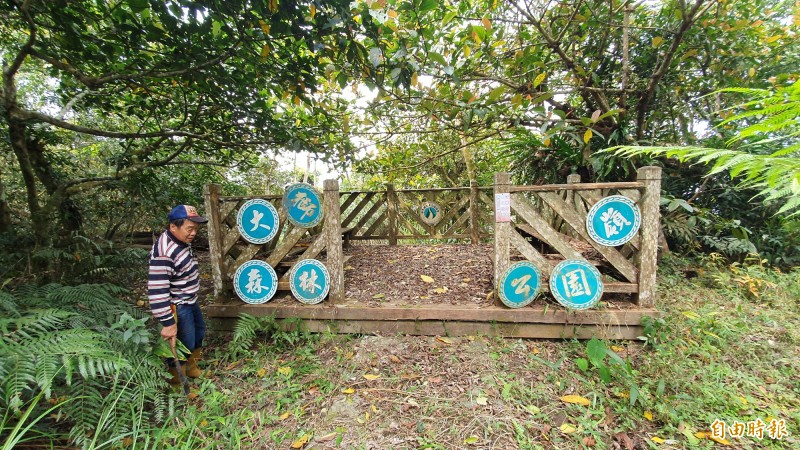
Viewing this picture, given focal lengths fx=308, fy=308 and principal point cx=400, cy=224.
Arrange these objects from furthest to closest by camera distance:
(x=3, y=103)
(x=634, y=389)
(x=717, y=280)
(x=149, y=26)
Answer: (x=717, y=280) → (x=3, y=103) → (x=149, y=26) → (x=634, y=389)

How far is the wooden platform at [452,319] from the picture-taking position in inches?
117

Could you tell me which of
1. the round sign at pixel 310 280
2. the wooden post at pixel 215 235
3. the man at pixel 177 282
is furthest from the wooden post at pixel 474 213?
the man at pixel 177 282

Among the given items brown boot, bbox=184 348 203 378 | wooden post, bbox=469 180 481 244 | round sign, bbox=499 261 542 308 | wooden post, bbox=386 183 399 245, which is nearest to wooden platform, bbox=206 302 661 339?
round sign, bbox=499 261 542 308

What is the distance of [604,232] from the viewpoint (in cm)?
287

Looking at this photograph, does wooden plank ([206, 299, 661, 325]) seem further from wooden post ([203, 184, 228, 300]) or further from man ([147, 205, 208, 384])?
man ([147, 205, 208, 384])

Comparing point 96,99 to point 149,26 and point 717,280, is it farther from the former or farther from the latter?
point 717,280

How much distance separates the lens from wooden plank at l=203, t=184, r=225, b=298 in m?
3.32

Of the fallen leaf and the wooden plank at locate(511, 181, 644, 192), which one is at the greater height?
the wooden plank at locate(511, 181, 644, 192)

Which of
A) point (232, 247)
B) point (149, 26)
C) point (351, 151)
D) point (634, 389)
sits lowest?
point (634, 389)

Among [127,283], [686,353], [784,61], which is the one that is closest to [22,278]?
[127,283]

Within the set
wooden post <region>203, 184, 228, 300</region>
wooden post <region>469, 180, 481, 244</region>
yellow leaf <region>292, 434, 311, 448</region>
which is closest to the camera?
yellow leaf <region>292, 434, 311, 448</region>

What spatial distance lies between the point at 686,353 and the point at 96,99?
7580 mm

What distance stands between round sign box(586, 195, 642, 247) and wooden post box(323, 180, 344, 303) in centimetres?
247

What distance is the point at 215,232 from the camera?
133 inches
